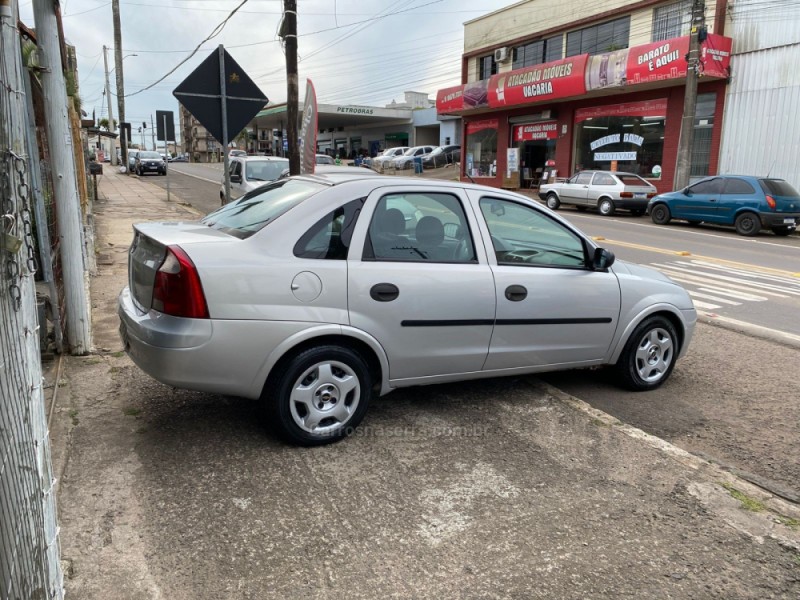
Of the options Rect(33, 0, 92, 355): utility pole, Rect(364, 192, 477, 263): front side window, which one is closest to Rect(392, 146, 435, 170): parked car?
Rect(33, 0, 92, 355): utility pole

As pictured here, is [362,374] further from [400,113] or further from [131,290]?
[400,113]

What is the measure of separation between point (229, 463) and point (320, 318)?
0.96 m

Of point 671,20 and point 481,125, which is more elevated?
point 671,20

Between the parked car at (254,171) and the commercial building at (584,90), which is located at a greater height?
the commercial building at (584,90)

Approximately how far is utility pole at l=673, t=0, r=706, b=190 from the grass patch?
20055 mm

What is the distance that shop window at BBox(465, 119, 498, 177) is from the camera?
34969mm

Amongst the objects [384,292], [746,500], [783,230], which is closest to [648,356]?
[746,500]

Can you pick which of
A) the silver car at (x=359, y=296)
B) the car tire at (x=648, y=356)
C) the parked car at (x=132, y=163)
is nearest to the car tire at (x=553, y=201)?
the car tire at (x=648, y=356)

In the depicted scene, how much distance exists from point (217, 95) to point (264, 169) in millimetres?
7914

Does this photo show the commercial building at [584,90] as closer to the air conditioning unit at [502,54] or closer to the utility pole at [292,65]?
the air conditioning unit at [502,54]

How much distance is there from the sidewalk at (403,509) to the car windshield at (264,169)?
11.0 metres

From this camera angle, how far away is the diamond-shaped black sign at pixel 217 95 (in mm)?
7145

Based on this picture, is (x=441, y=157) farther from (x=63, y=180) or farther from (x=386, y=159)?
(x=63, y=180)

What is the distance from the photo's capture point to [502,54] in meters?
32.6
